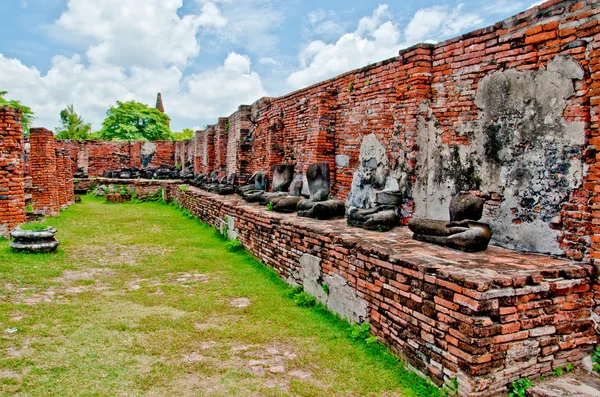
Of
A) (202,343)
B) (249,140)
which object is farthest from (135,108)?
(202,343)

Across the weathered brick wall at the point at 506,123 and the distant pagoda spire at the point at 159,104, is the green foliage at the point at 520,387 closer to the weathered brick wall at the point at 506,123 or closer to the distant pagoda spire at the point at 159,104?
the weathered brick wall at the point at 506,123

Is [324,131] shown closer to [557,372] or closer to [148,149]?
[557,372]

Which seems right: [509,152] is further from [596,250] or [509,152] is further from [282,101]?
[282,101]

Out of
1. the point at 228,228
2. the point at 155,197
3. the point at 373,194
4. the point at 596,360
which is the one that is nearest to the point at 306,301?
the point at 373,194

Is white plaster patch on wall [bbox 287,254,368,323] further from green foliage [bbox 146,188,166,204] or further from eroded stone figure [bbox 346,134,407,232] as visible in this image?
green foliage [bbox 146,188,166,204]

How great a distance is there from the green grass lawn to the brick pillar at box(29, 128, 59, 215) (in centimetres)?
503

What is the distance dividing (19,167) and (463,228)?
807cm

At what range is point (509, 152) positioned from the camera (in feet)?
14.4

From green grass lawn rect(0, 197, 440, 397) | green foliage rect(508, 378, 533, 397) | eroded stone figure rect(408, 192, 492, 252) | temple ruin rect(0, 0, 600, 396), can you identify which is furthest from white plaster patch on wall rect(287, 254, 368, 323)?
green foliage rect(508, 378, 533, 397)

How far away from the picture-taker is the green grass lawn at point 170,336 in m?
3.15

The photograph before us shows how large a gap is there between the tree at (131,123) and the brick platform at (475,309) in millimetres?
31255

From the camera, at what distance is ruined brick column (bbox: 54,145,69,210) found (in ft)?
43.2

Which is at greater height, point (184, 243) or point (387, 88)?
point (387, 88)

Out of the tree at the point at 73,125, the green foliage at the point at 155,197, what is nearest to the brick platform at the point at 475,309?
the green foliage at the point at 155,197
